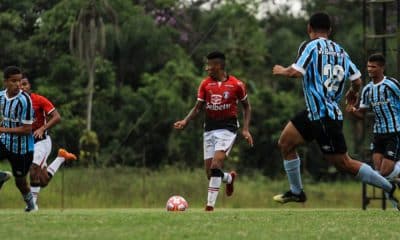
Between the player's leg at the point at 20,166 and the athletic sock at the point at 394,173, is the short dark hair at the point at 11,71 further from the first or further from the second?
the athletic sock at the point at 394,173

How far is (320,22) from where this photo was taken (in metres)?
13.5

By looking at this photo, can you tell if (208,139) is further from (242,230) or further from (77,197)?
(77,197)

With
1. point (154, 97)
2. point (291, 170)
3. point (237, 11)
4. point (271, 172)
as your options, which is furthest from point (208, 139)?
point (237, 11)

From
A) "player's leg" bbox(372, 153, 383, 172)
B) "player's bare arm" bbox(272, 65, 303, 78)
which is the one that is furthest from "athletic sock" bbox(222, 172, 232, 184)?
"player's bare arm" bbox(272, 65, 303, 78)

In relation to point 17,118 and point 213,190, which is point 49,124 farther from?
point 213,190

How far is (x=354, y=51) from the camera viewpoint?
44812 millimetres

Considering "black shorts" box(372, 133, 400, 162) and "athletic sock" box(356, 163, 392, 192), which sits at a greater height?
"black shorts" box(372, 133, 400, 162)

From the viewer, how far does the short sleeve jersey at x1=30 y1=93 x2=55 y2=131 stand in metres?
18.6

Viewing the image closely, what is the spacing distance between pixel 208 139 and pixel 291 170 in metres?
4.06

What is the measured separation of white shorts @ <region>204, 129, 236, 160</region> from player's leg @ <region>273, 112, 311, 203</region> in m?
3.67

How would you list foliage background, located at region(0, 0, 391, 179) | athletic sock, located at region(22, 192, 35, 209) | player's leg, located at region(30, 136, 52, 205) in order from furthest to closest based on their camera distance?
foliage background, located at region(0, 0, 391, 179) < player's leg, located at region(30, 136, 52, 205) < athletic sock, located at region(22, 192, 35, 209)

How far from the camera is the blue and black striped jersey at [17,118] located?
16031 mm

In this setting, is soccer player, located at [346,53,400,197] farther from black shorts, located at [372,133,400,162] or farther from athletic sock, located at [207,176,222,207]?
athletic sock, located at [207,176,222,207]

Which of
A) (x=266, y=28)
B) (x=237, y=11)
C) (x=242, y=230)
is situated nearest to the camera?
(x=242, y=230)
